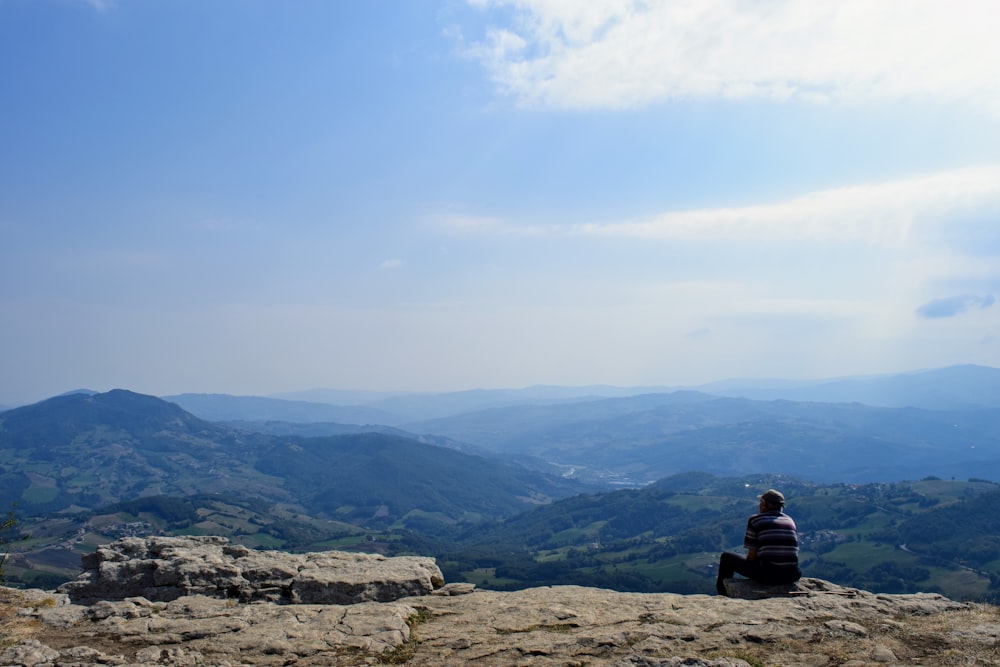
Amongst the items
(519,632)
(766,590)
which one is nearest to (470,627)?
(519,632)

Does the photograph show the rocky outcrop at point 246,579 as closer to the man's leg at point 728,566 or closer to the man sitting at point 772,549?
the man's leg at point 728,566

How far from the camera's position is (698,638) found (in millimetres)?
13914

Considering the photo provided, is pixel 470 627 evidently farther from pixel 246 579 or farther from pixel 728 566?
pixel 728 566

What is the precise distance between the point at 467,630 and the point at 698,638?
569cm

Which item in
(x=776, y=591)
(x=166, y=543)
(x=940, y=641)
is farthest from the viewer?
(x=166, y=543)

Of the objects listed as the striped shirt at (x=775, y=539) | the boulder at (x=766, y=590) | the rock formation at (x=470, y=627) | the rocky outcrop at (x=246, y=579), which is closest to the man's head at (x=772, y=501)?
the striped shirt at (x=775, y=539)

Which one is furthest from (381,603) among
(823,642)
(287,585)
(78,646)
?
(823,642)

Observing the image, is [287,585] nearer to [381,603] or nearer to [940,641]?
[381,603]

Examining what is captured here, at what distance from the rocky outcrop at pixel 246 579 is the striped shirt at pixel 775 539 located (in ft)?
34.7

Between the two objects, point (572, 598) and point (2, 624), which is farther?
point (572, 598)

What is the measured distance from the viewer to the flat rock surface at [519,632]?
42.6 feet

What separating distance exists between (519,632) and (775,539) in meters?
8.41

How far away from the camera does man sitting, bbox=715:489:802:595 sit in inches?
698

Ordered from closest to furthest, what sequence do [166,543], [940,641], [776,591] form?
[940,641] → [776,591] → [166,543]
